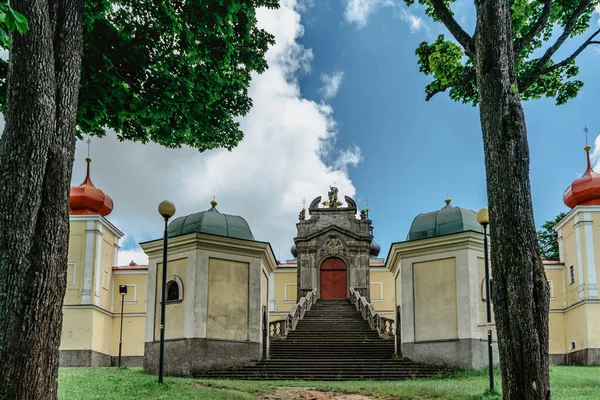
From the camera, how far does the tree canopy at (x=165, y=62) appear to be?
11352 millimetres

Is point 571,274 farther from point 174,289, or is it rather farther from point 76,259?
point 76,259

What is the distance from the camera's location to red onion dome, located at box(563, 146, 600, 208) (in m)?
29.7

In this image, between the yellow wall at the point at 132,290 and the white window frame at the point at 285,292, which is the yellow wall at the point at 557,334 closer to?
the white window frame at the point at 285,292

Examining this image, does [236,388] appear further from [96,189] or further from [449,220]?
[96,189]

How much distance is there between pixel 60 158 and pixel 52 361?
2.31 m

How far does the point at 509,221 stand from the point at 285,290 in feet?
112

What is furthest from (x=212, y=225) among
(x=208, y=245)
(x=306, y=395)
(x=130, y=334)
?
(x=130, y=334)

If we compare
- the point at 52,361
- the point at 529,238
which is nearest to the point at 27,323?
the point at 52,361

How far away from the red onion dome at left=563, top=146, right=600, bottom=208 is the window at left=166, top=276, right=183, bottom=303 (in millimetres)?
19913

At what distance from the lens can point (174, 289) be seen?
20.2m

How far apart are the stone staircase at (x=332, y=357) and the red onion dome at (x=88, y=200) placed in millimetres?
12640

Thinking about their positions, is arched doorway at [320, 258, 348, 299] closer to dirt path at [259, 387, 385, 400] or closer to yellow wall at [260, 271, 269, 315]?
yellow wall at [260, 271, 269, 315]

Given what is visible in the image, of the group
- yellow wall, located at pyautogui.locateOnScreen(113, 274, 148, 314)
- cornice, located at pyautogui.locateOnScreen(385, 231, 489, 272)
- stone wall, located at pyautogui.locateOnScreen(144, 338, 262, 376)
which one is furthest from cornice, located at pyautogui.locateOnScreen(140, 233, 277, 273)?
yellow wall, located at pyautogui.locateOnScreen(113, 274, 148, 314)

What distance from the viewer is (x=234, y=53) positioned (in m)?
12.6
